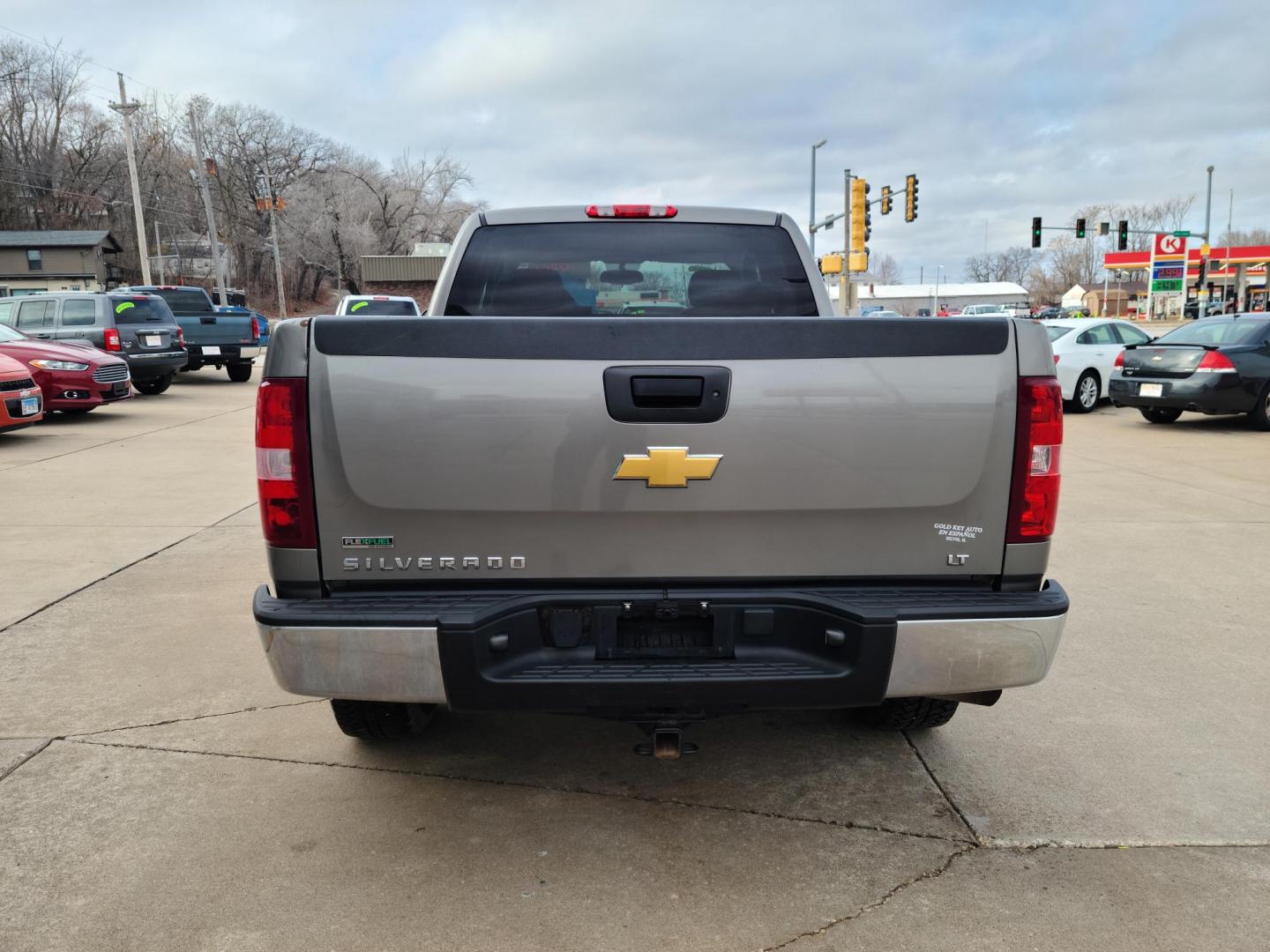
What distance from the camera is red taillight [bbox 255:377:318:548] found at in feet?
8.36

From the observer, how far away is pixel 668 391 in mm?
2533

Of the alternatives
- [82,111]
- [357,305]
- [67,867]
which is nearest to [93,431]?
[357,305]

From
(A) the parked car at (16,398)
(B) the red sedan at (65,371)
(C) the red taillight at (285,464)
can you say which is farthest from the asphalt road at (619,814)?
(B) the red sedan at (65,371)

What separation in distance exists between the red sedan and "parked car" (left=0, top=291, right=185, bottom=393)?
1.83 meters

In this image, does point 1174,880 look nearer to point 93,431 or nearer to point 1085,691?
point 1085,691

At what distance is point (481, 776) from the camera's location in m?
3.43

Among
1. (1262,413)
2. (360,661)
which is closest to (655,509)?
(360,661)

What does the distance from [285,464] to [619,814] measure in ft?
5.19

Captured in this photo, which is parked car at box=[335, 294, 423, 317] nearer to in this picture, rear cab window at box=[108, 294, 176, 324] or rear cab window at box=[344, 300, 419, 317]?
rear cab window at box=[344, 300, 419, 317]

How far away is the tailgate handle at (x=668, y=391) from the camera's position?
253 cm

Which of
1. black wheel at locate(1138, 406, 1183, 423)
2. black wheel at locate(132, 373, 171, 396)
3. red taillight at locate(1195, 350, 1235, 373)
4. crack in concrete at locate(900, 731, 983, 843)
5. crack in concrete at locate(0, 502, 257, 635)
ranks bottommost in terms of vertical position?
black wheel at locate(1138, 406, 1183, 423)

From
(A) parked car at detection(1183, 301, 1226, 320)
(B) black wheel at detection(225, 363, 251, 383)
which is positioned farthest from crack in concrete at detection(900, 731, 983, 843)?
(A) parked car at detection(1183, 301, 1226, 320)

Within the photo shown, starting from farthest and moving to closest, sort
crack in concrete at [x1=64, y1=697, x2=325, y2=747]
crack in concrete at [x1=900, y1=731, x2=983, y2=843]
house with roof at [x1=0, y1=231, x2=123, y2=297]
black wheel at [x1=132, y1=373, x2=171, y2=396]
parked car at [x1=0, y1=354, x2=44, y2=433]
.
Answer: house with roof at [x1=0, y1=231, x2=123, y2=297], black wheel at [x1=132, y1=373, x2=171, y2=396], parked car at [x1=0, y1=354, x2=44, y2=433], crack in concrete at [x1=64, y1=697, x2=325, y2=747], crack in concrete at [x1=900, y1=731, x2=983, y2=843]

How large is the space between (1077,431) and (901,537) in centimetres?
1196
